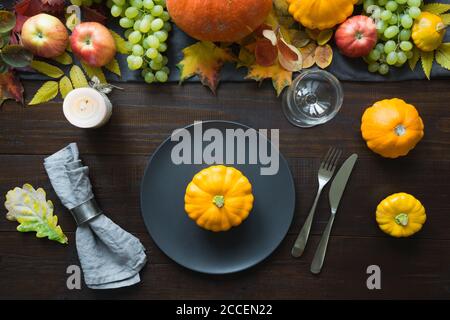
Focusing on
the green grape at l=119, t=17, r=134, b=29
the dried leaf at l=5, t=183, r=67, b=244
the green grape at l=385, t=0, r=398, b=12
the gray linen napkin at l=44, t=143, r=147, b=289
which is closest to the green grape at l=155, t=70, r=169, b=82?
the green grape at l=119, t=17, r=134, b=29

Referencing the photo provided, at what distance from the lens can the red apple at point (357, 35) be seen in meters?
0.92

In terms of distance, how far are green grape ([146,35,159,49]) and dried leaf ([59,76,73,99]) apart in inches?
7.2

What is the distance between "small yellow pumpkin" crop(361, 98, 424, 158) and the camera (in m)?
0.91

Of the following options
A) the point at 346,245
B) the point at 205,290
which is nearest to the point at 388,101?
the point at 346,245

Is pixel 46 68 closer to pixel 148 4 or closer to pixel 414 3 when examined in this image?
pixel 148 4

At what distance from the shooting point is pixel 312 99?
0.98 m

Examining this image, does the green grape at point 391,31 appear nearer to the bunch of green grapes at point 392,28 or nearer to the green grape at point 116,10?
the bunch of green grapes at point 392,28

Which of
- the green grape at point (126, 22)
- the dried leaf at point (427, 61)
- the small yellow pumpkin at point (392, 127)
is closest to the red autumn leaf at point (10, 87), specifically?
the green grape at point (126, 22)

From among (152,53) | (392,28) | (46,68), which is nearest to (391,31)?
(392,28)

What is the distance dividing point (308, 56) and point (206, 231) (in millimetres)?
393

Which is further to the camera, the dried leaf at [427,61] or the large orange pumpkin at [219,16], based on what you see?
the dried leaf at [427,61]

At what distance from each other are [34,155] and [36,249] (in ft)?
0.62

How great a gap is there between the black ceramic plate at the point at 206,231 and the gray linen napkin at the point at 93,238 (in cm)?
6

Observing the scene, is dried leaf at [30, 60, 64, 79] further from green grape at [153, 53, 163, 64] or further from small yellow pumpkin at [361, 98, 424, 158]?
small yellow pumpkin at [361, 98, 424, 158]
